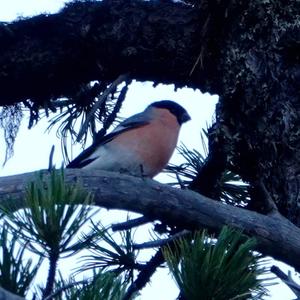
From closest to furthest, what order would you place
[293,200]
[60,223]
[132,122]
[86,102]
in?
[60,223], [293,200], [86,102], [132,122]

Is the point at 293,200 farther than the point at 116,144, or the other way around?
the point at 116,144

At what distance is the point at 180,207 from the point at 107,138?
5.76ft

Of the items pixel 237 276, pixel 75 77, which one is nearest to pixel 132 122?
pixel 75 77

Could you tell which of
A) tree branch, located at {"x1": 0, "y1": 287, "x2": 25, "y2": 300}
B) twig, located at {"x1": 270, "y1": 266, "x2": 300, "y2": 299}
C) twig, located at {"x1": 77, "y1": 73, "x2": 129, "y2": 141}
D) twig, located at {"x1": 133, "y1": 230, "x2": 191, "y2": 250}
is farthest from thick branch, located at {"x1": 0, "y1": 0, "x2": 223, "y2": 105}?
tree branch, located at {"x1": 0, "y1": 287, "x2": 25, "y2": 300}

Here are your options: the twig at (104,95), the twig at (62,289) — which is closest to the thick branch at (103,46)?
the twig at (104,95)

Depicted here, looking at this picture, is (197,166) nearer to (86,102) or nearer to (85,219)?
(86,102)

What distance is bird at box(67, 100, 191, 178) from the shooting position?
173 inches

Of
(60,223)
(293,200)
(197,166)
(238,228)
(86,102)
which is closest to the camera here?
(60,223)

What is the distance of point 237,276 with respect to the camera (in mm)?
2035

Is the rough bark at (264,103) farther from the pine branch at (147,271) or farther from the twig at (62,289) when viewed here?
the twig at (62,289)

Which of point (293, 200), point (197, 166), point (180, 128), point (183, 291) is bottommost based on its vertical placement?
point (183, 291)

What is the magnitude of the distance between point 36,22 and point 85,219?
2.24 metres

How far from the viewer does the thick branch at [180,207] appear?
2.67 metres

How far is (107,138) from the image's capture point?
448 cm
